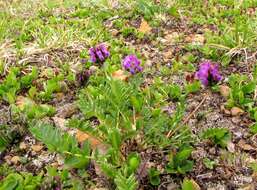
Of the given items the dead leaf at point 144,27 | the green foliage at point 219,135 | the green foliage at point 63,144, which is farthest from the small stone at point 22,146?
the dead leaf at point 144,27

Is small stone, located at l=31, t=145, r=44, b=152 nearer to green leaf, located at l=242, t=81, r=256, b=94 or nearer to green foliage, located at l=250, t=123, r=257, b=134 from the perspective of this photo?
green foliage, located at l=250, t=123, r=257, b=134

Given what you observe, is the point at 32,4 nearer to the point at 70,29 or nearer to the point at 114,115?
the point at 70,29

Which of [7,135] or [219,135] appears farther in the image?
[7,135]

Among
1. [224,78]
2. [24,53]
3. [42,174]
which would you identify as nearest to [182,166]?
[42,174]

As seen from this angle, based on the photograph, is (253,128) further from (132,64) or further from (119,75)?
(119,75)

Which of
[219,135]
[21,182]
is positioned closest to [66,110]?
[21,182]

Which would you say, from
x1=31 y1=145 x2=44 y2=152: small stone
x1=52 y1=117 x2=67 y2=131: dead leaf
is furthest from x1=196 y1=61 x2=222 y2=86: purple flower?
x1=31 y1=145 x2=44 y2=152: small stone

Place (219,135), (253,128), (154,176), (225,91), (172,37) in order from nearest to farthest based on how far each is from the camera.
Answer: (154,176) < (219,135) < (253,128) < (225,91) < (172,37)
